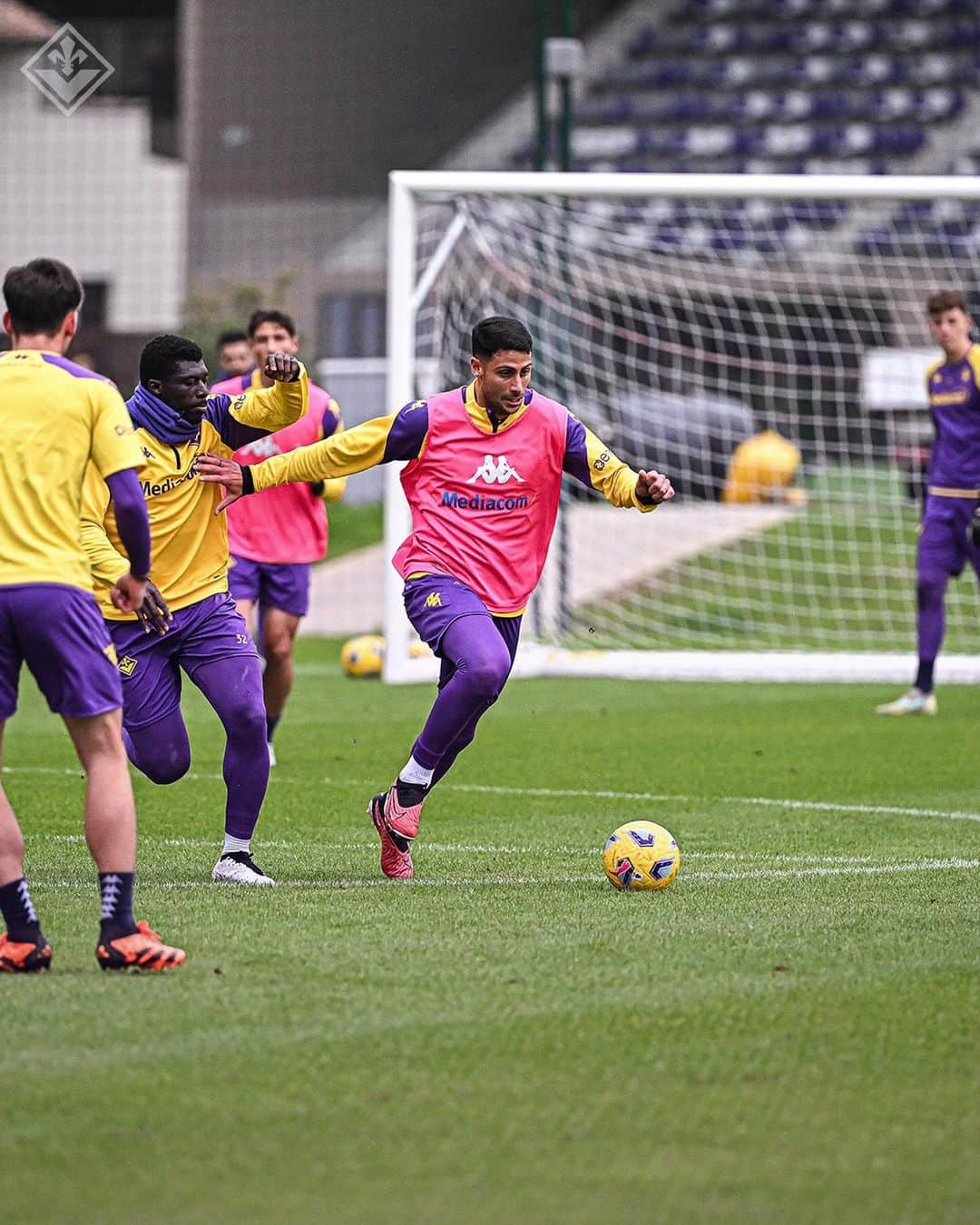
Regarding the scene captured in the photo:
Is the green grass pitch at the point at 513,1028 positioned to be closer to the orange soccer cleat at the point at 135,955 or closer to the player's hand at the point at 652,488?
the orange soccer cleat at the point at 135,955

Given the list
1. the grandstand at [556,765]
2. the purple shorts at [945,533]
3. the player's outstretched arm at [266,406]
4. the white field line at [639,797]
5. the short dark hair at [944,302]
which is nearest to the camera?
the grandstand at [556,765]

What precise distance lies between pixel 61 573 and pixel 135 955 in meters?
1.01

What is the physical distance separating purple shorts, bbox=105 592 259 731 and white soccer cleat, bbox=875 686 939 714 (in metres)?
6.78

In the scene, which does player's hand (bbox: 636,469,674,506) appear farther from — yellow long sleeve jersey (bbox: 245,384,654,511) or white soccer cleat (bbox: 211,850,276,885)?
white soccer cleat (bbox: 211,850,276,885)

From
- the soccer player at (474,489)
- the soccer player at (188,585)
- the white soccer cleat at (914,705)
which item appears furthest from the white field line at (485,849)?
the white soccer cleat at (914,705)

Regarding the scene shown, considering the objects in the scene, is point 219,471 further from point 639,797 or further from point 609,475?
point 639,797

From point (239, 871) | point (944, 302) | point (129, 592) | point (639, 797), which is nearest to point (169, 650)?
point (239, 871)

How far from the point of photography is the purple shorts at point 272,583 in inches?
400

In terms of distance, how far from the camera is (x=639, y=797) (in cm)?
899

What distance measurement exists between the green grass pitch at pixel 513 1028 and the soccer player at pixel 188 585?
0.38m

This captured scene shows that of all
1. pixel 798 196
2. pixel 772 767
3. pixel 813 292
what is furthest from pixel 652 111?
pixel 772 767

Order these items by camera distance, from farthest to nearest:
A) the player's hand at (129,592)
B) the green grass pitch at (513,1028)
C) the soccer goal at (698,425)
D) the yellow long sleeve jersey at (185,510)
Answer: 1. the soccer goal at (698,425)
2. the yellow long sleeve jersey at (185,510)
3. the player's hand at (129,592)
4. the green grass pitch at (513,1028)

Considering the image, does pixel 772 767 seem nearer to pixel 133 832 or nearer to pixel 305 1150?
pixel 133 832

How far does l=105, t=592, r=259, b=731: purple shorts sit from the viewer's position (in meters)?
6.77
